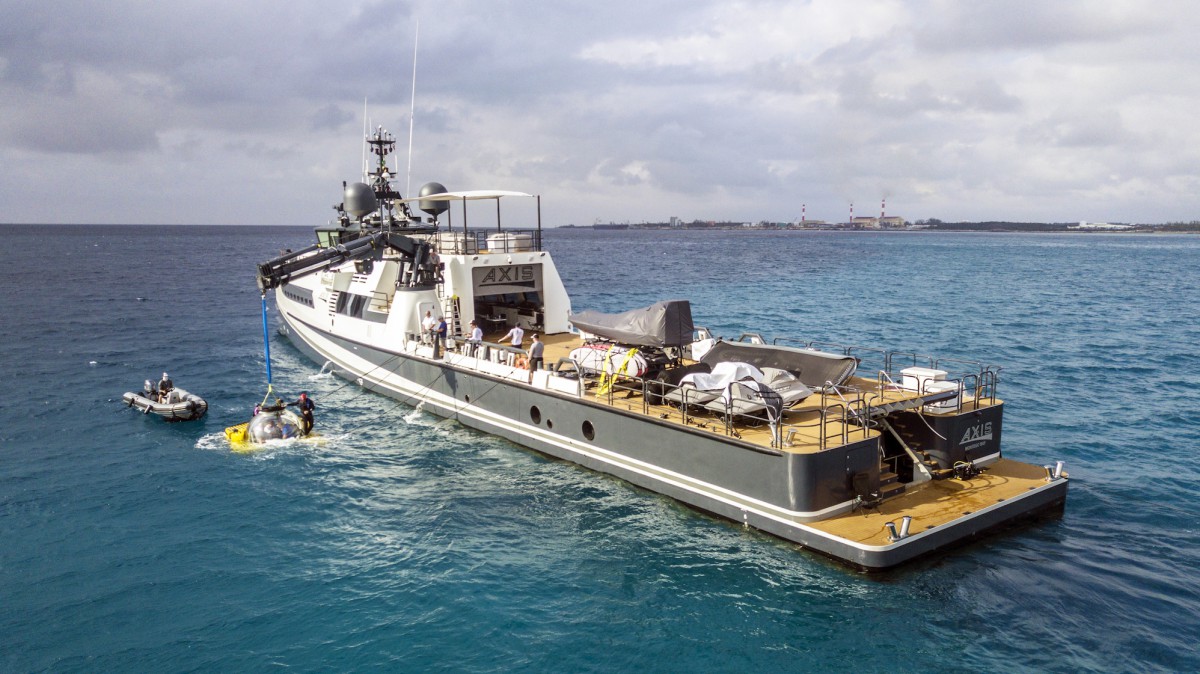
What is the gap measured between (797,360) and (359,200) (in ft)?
71.7

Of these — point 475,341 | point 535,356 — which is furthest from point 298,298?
point 535,356

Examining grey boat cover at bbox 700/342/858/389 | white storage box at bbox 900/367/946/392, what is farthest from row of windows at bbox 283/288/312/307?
white storage box at bbox 900/367/946/392

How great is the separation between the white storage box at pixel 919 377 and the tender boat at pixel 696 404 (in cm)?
4

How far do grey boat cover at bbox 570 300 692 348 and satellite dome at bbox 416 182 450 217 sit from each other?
13.5m

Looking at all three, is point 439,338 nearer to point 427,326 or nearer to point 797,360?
point 427,326

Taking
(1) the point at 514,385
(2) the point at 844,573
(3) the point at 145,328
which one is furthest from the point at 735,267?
(2) the point at 844,573

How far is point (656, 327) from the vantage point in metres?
19.0

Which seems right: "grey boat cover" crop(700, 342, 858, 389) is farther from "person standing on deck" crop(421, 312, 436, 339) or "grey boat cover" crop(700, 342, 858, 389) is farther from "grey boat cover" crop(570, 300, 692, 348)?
"person standing on deck" crop(421, 312, 436, 339)

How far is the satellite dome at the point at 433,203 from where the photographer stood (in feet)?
100

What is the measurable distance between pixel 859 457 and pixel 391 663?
1004cm

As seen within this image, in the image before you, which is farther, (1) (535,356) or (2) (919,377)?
(1) (535,356)

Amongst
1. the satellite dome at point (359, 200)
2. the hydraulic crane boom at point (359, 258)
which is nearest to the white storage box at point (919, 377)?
the hydraulic crane boom at point (359, 258)

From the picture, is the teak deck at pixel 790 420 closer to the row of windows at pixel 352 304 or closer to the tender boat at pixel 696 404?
the tender boat at pixel 696 404

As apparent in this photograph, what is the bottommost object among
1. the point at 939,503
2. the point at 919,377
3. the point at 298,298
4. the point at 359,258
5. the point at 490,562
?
the point at 490,562
